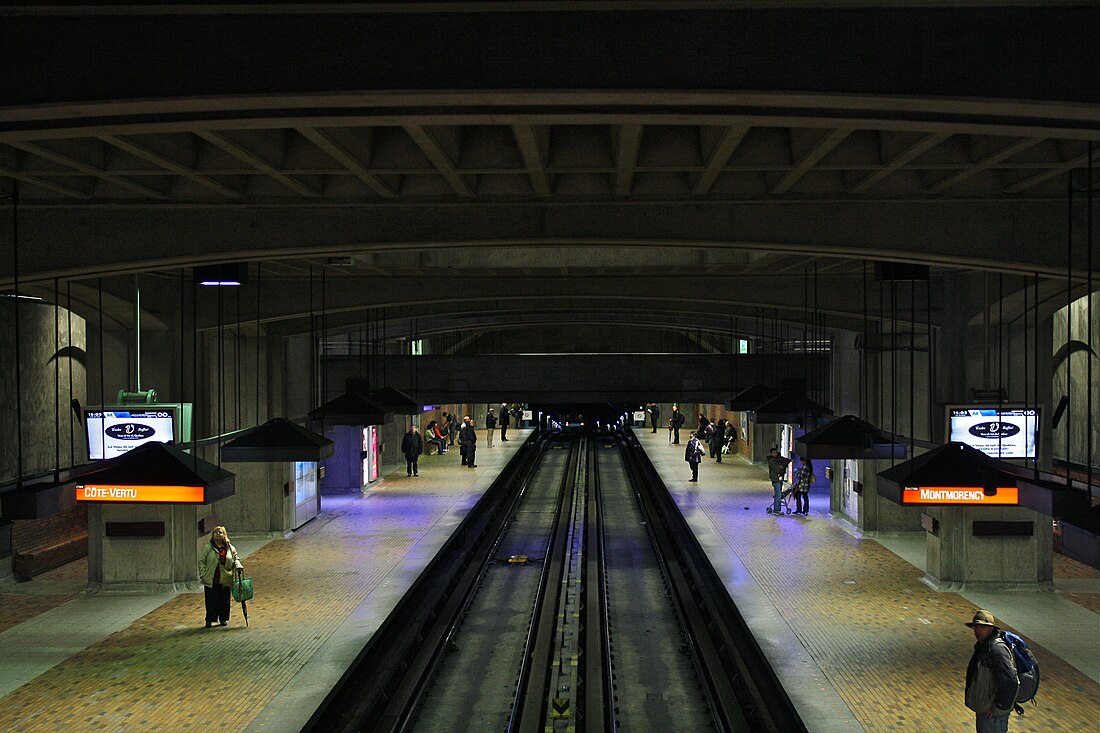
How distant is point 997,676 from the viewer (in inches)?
301

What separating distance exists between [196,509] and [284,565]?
7.30 feet

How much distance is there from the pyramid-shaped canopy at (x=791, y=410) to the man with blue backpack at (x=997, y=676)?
10451 mm

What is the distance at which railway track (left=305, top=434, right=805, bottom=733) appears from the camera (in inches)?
431

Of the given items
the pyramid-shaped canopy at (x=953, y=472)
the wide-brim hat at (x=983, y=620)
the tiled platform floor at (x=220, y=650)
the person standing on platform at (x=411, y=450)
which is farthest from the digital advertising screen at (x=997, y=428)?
the person standing on platform at (x=411, y=450)

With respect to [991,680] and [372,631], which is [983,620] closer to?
[991,680]

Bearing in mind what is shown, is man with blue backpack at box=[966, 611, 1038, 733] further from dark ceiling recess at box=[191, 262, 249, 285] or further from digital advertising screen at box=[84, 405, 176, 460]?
digital advertising screen at box=[84, 405, 176, 460]

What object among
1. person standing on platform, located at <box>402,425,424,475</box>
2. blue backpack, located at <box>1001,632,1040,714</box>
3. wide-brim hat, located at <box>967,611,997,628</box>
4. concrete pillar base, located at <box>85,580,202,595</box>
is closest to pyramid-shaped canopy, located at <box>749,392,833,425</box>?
concrete pillar base, located at <box>85,580,202,595</box>

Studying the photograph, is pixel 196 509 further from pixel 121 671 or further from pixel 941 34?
pixel 941 34

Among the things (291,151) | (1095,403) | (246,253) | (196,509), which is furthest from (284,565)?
(1095,403)

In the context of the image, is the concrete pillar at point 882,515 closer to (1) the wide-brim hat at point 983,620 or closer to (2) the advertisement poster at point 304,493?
(2) the advertisement poster at point 304,493

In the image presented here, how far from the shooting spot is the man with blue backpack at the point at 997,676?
7.63 metres

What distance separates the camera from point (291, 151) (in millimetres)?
8789

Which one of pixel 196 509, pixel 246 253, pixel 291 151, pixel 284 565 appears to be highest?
pixel 291 151

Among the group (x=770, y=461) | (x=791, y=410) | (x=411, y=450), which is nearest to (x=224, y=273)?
(x=791, y=410)
